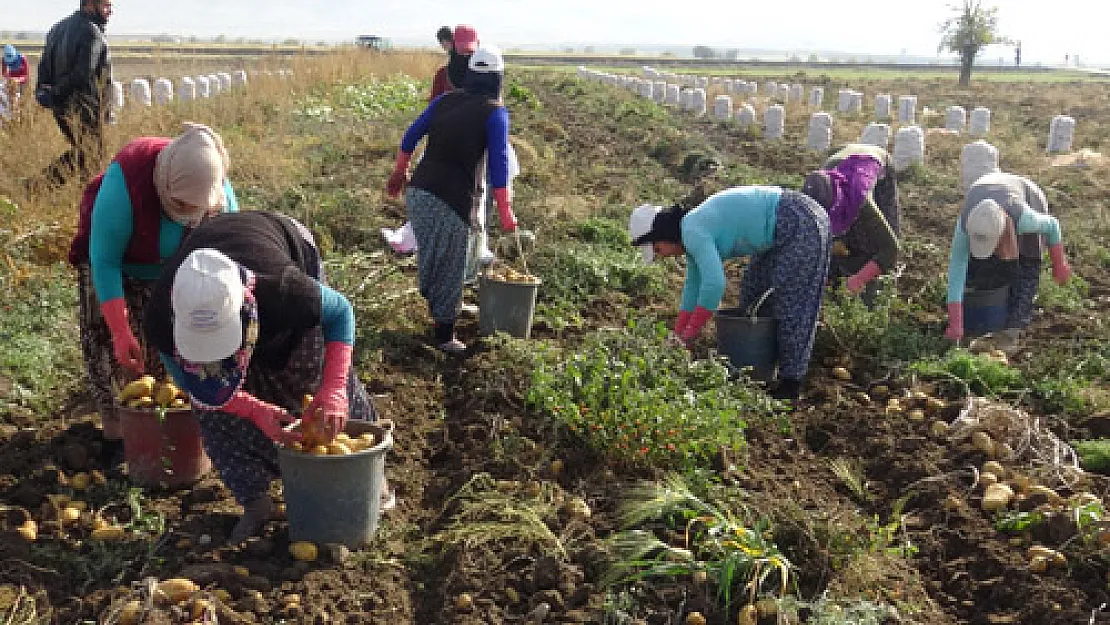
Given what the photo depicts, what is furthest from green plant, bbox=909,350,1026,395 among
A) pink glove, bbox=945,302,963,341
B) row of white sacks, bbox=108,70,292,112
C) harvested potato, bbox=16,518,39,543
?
row of white sacks, bbox=108,70,292,112

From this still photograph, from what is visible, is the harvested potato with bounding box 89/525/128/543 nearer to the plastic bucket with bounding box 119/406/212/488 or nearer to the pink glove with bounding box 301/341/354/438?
the plastic bucket with bounding box 119/406/212/488

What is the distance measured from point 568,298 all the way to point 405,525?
289cm

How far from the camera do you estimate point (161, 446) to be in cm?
353

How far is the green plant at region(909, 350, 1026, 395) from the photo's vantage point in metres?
4.87

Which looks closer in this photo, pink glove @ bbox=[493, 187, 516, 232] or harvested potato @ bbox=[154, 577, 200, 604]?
harvested potato @ bbox=[154, 577, 200, 604]

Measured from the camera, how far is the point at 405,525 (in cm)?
353

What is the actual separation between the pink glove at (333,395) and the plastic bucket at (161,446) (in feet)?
2.77

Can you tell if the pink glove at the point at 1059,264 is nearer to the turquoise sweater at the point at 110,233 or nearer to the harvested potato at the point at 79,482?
the turquoise sweater at the point at 110,233

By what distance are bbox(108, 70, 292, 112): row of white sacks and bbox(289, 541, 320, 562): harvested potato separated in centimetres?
690

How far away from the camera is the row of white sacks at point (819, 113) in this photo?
1343 cm

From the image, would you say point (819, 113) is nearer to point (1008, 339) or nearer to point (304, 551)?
point (1008, 339)

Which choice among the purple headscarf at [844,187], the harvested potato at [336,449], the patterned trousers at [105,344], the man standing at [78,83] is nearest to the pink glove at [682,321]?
the purple headscarf at [844,187]

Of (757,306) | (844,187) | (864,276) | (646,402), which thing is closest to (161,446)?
(646,402)

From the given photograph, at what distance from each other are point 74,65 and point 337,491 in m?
4.47
